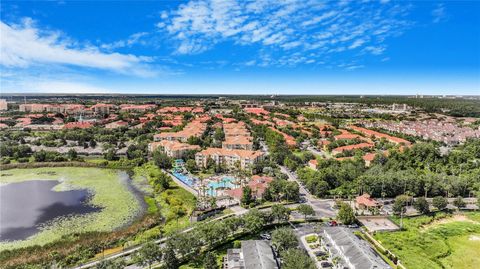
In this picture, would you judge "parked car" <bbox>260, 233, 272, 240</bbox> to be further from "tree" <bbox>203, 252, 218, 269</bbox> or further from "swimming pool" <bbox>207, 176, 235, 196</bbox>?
"swimming pool" <bbox>207, 176, 235, 196</bbox>

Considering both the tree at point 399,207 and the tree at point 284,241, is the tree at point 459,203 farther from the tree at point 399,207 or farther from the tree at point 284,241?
the tree at point 284,241

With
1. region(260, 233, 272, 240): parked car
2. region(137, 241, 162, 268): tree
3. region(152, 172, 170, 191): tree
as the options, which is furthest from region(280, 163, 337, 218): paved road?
region(137, 241, 162, 268): tree

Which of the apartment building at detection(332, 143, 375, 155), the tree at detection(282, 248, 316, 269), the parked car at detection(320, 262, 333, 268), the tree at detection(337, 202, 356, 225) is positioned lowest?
the parked car at detection(320, 262, 333, 268)

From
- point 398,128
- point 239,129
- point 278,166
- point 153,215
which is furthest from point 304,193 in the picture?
point 398,128

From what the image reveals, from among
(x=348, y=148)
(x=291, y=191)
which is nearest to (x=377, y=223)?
(x=291, y=191)

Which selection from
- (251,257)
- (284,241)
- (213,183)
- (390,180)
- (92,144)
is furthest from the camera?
(92,144)

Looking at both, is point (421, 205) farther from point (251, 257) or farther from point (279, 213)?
point (251, 257)
